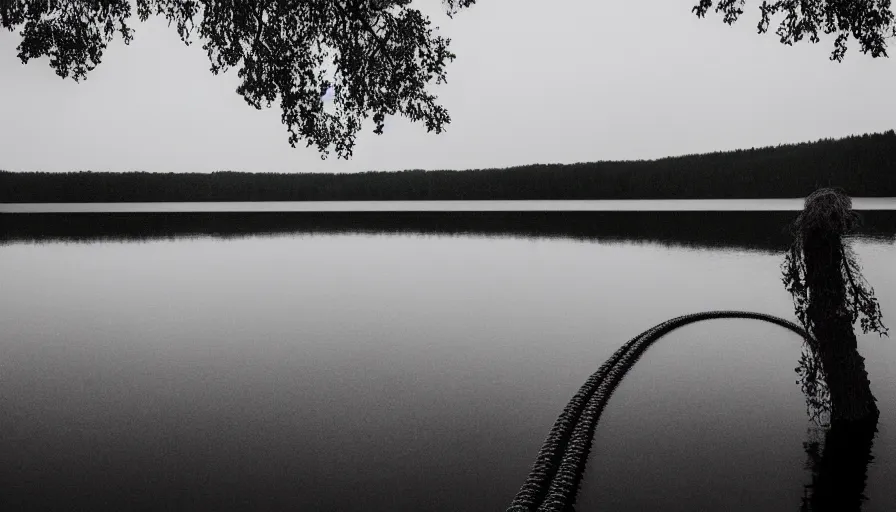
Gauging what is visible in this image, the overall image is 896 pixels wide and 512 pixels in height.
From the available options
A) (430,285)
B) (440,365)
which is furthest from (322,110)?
(430,285)

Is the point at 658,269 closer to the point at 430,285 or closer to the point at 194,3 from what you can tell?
the point at 430,285

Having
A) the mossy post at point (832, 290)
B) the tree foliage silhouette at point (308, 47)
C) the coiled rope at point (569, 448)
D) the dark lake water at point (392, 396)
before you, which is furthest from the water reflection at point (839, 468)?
the tree foliage silhouette at point (308, 47)

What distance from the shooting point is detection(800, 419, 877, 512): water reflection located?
527 cm

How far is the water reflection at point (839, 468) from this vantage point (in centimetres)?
527

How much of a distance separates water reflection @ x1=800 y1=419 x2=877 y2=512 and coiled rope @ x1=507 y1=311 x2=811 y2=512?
41.6 inches

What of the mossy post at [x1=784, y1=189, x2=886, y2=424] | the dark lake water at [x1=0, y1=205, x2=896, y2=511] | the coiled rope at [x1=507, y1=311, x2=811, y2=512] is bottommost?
the dark lake water at [x1=0, y1=205, x2=896, y2=511]

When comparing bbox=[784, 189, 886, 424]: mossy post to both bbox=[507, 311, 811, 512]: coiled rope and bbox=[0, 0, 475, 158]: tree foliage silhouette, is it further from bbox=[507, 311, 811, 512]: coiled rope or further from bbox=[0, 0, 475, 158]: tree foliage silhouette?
bbox=[0, 0, 475, 158]: tree foliage silhouette

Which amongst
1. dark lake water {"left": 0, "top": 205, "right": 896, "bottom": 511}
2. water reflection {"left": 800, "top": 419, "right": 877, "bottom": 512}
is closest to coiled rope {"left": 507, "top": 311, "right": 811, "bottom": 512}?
dark lake water {"left": 0, "top": 205, "right": 896, "bottom": 511}

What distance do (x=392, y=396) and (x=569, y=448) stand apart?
308cm

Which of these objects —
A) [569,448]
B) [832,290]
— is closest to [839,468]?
[832,290]

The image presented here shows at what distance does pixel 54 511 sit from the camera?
534cm

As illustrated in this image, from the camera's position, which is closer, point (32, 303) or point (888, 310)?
point (888, 310)

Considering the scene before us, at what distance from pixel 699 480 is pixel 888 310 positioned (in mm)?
12155

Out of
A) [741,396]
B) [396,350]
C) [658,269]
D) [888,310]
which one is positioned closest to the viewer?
[741,396]
